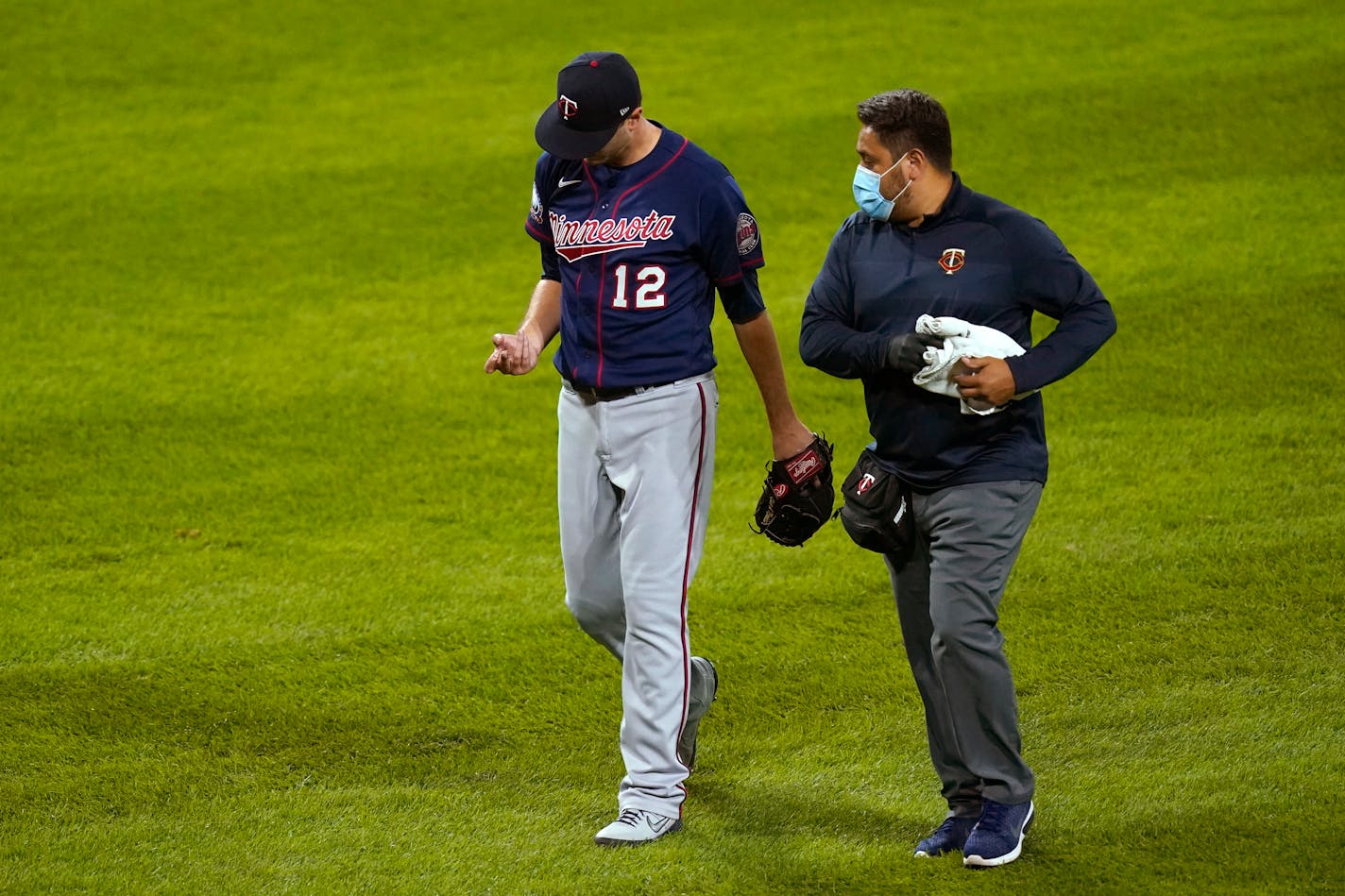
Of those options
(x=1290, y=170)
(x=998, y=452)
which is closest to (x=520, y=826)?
(x=998, y=452)

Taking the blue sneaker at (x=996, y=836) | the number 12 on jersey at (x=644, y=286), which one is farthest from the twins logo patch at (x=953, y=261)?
the blue sneaker at (x=996, y=836)

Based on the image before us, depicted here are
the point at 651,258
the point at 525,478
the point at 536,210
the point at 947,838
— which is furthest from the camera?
the point at 525,478

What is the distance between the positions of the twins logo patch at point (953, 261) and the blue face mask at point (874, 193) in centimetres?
19

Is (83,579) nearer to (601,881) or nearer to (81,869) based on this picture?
(81,869)

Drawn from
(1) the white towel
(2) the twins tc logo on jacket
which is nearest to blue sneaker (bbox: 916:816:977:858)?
(1) the white towel

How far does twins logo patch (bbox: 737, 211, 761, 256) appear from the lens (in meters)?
3.94

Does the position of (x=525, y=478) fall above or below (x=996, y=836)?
below

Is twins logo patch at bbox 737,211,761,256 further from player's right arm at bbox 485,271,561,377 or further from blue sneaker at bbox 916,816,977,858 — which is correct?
blue sneaker at bbox 916,816,977,858

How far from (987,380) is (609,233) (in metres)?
1.07

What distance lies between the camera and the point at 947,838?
12.2ft

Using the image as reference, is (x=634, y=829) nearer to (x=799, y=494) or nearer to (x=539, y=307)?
(x=799, y=494)

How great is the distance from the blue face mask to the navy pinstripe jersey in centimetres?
33

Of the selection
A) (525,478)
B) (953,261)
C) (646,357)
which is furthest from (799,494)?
(525,478)

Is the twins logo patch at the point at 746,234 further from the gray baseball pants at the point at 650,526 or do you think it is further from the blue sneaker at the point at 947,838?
the blue sneaker at the point at 947,838
